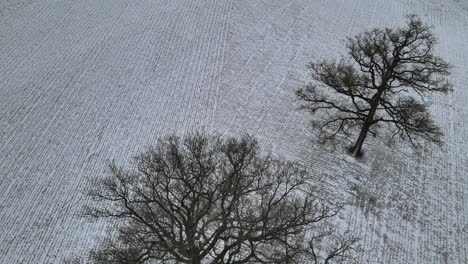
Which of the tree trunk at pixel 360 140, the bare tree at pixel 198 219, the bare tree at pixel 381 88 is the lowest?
the bare tree at pixel 198 219

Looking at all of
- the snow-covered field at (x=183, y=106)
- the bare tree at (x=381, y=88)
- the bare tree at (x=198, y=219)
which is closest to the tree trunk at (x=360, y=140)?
the bare tree at (x=381, y=88)

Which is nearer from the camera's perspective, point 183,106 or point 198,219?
point 198,219

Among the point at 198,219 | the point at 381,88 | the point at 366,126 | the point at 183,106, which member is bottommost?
the point at 198,219

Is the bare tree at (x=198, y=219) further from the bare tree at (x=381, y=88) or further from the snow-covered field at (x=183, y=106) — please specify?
the bare tree at (x=381, y=88)

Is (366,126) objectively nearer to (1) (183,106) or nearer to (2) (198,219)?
(1) (183,106)

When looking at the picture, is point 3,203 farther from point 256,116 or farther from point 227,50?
point 227,50

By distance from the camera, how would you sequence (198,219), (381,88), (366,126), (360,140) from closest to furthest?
(198,219) → (381,88) → (366,126) → (360,140)

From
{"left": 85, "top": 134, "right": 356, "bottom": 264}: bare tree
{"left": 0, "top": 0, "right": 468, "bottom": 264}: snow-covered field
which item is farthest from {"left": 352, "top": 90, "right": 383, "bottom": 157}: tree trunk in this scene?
{"left": 85, "top": 134, "right": 356, "bottom": 264}: bare tree

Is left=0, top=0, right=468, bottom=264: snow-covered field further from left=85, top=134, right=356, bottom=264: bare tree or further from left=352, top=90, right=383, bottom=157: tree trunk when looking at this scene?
left=85, top=134, right=356, bottom=264: bare tree

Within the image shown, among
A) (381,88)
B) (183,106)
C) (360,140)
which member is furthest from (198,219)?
(183,106)

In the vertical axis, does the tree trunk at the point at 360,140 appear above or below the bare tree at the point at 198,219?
above
